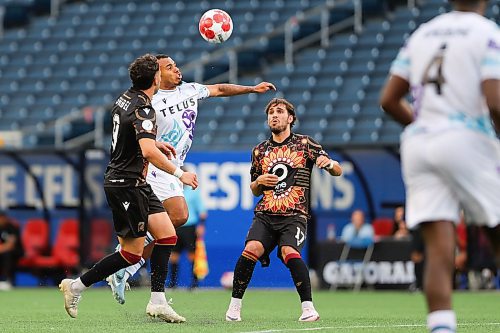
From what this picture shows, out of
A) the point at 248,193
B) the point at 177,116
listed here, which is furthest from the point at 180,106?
the point at 248,193

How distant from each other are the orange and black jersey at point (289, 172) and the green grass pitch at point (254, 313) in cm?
103

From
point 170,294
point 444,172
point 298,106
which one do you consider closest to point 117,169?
point 444,172

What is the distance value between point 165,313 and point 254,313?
2425 millimetres

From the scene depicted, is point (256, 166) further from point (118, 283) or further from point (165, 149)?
point (165, 149)

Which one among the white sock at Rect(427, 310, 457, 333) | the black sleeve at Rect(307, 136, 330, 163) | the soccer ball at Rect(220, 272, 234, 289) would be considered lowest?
the soccer ball at Rect(220, 272, 234, 289)

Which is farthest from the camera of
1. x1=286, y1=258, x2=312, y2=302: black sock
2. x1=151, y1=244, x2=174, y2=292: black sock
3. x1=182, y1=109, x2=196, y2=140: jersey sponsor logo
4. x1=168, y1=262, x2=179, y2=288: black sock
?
x1=168, y1=262, x2=179, y2=288: black sock

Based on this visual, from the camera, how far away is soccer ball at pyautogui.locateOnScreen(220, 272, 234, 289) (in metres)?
20.3

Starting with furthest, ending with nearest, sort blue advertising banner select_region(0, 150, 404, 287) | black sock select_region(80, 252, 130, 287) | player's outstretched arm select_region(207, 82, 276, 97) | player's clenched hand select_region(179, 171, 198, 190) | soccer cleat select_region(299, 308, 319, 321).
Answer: blue advertising banner select_region(0, 150, 404, 287), player's outstretched arm select_region(207, 82, 276, 97), soccer cleat select_region(299, 308, 319, 321), black sock select_region(80, 252, 130, 287), player's clenched hand select_region(179, 171, 198, 190)

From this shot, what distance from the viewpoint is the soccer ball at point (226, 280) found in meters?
20.3

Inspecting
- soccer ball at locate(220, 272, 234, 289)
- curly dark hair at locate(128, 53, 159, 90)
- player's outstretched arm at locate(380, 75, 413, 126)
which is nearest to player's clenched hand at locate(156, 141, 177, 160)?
curly dark hair at locate(128, 53, 159, 90)

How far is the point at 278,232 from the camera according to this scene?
11.0m

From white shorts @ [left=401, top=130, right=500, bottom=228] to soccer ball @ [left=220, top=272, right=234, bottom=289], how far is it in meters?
14.4

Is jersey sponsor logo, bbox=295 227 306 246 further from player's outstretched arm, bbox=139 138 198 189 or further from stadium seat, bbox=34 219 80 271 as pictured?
stadium seat, bbox=34 219 80 271

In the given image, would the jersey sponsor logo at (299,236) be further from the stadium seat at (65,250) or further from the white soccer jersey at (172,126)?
the stadium seat at (65,250)
